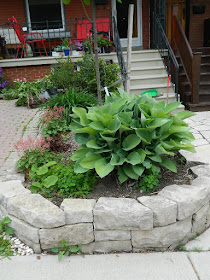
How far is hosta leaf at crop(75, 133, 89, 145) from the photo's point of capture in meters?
2.95

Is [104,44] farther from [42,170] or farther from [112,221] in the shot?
[112,221]

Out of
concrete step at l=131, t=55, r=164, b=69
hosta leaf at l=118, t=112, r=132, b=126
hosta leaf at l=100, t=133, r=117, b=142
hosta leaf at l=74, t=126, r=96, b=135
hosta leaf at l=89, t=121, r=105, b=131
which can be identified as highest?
concrete step at l=131, t=55, r=164, b=69

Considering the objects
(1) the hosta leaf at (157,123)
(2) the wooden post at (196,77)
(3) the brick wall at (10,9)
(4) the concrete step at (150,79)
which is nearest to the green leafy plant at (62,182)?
(1) the hosta leaf at (157,123)

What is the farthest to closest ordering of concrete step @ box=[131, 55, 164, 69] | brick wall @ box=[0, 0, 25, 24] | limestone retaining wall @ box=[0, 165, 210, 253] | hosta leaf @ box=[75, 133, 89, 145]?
brick wall @ box=[0, 0, 25, 24] → concrete step @ box=[131, 55, 164, 69] → hosta leaf @ box=[75, 133, 89, 145] → limestone retaining wall @ box=[0, 165, 210, 253]

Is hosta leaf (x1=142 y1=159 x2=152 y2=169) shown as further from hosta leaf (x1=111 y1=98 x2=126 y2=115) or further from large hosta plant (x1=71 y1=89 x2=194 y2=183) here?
hosta leaf (x1=111 y1=98 x2=126 y2=115)

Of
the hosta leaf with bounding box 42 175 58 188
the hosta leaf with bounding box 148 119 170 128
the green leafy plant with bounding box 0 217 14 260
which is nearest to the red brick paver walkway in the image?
the hosta leaf with bounding box 42 175 58 188

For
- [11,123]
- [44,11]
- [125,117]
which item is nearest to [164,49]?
[44,11]

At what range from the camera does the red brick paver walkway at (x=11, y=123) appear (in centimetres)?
431

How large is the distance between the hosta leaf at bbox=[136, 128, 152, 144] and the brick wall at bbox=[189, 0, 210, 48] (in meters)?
8.15

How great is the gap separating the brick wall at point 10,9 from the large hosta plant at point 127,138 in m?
7.94

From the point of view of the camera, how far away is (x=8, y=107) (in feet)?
22.3

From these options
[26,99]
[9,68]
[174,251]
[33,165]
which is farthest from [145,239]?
[9,68]

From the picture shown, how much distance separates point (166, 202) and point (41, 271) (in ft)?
3.64

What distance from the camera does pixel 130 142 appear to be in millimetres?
2707
